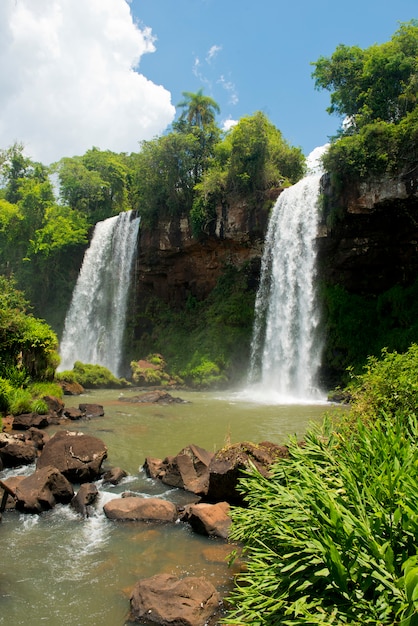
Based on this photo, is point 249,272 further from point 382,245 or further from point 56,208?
point 56,208

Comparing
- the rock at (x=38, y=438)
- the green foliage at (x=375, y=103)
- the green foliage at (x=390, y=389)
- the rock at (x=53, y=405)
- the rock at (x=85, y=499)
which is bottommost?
the rock at (x=85, y=499)

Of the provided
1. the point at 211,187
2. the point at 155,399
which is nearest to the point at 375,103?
the point at 211,187

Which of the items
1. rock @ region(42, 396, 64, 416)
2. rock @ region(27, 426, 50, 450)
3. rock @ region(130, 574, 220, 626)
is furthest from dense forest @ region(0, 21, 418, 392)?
rock @ region(130, 574, 220, 626)

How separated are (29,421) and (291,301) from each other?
14.8 m

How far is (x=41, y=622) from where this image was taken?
4.26 meters

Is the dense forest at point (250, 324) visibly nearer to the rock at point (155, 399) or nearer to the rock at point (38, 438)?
the rock at point (38, 438)

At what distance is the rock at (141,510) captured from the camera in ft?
21.5

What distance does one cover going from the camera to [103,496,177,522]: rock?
6.56 metres

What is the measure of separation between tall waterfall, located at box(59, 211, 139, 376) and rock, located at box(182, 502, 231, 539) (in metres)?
25.3

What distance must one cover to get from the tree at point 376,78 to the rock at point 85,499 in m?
21.5

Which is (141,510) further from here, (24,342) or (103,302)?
(103,302)

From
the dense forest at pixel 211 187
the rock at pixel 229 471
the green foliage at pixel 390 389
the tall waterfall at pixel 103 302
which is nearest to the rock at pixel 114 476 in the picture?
the rock at pixel 229 471

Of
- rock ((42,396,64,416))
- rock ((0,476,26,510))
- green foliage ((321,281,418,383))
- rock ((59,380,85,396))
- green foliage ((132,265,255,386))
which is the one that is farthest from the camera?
green foliage ((132,265,255,386))

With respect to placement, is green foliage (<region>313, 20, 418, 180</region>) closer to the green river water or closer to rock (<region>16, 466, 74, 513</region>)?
the green river water
